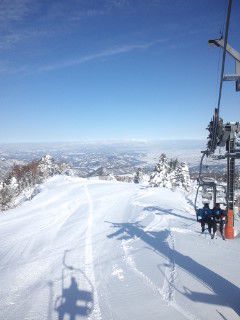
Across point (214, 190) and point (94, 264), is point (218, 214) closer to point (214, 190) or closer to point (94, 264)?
point (214, 190)

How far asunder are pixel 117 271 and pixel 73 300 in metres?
2.81

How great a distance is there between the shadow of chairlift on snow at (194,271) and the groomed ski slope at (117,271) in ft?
0.09

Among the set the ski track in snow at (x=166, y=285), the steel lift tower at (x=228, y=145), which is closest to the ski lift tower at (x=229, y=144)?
the steel lift tower at (x=228, y=145)

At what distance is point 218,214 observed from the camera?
1595cm

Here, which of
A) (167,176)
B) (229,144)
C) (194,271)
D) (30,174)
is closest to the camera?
(194,271)

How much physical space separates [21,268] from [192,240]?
8.29 metres

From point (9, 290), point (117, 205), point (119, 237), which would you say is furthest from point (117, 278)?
point (117, 205)

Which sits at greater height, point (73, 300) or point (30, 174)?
point (73, 300)

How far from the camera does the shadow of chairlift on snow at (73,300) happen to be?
879 cm

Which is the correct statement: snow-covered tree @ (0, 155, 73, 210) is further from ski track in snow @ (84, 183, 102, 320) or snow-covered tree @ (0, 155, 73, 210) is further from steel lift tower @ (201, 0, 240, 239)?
steel lift tower @ (201, 0, 240, 239)

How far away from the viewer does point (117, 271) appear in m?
12.1

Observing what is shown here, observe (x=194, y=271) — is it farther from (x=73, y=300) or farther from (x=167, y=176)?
(x=167, y=176)

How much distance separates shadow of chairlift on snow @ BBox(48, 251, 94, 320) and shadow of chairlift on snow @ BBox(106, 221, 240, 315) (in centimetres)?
285

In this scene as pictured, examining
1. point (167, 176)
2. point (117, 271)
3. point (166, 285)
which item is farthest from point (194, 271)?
point (167, 176)
